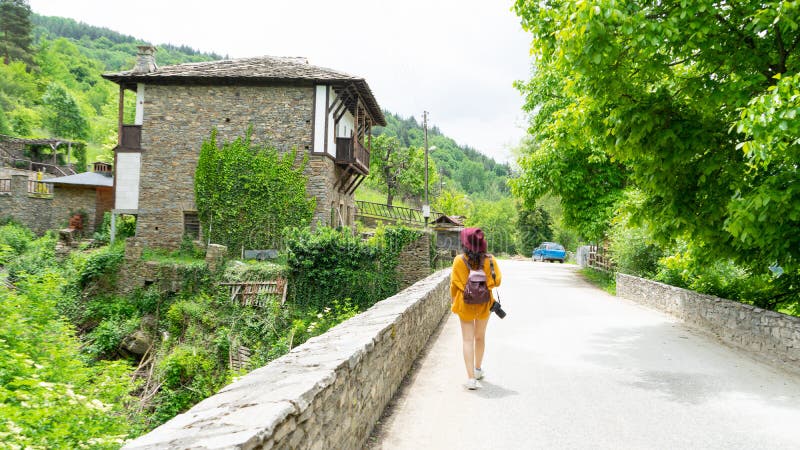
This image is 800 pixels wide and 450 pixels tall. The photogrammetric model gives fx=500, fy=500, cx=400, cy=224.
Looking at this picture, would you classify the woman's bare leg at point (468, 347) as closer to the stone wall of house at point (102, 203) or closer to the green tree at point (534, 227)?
the stone wall of house at point (102, 203)

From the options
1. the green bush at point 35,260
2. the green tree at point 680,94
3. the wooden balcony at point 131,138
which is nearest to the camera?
the green tree at point 680,94

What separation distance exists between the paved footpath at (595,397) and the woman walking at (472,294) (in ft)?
1.38

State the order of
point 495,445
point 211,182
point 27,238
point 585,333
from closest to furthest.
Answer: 1. point 495,445
2. point 585,333
3. point 211,182
4. point 27,238

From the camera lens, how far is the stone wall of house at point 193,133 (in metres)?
21.9

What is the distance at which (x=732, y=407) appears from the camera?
523cm

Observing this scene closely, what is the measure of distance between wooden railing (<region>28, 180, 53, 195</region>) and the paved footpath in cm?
3268

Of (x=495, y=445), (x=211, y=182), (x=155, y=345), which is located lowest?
(x=155, y=345)

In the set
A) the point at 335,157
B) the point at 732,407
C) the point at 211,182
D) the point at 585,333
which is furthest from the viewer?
the point at 335,157

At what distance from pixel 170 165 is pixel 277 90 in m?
5.86

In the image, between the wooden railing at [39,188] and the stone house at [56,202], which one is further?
the wooden railing at [39,188]

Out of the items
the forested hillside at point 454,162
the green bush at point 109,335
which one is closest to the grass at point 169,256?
the green bush at point 109,335

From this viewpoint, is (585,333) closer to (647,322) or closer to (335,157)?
(647,322)

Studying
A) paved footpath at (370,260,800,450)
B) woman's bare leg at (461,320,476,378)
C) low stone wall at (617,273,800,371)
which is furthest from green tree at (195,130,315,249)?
woman's bare leg at (461,320,476,378)

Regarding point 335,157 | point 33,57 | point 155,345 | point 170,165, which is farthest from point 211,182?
point 33,57
